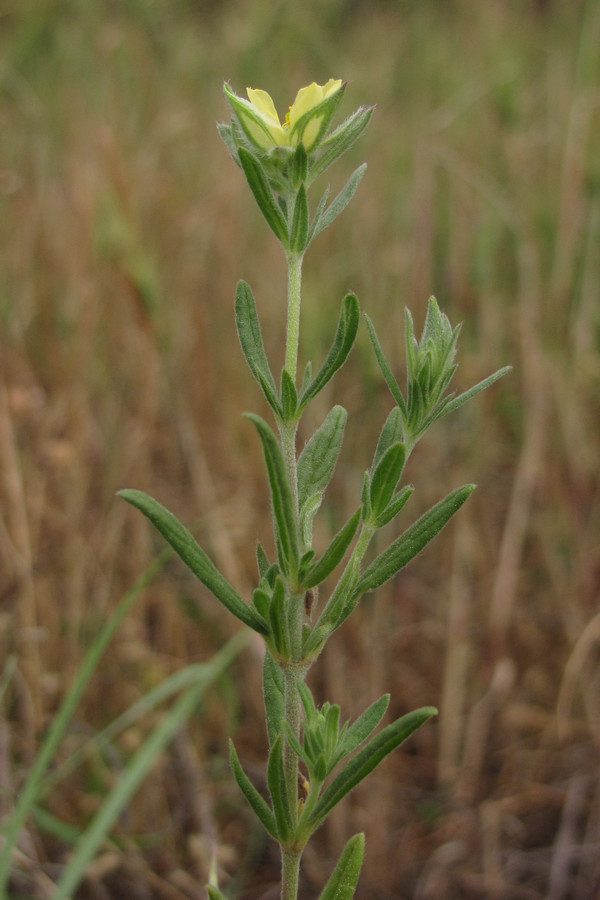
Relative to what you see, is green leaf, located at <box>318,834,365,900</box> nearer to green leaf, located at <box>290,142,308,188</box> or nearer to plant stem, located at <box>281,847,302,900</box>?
plant stem, located at <box>281,847,302,900</box>

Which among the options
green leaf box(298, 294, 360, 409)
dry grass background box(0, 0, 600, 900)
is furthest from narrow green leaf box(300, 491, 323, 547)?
dry grass background box(0, 0, 600, 900)

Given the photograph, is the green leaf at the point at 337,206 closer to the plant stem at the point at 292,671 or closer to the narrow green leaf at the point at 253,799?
the plant stem at the point at 292,671

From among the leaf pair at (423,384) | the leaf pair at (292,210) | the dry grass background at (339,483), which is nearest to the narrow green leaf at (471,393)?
the leaf pair at (423,384)

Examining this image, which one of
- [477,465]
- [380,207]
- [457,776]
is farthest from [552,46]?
[457,776]

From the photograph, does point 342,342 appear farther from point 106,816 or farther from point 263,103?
point 106,816

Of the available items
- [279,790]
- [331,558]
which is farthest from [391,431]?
[279,790]
